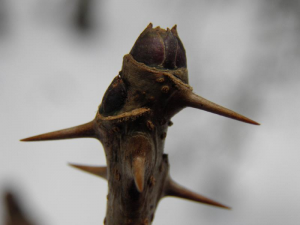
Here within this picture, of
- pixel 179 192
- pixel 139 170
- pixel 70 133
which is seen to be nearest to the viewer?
pixel 139 170

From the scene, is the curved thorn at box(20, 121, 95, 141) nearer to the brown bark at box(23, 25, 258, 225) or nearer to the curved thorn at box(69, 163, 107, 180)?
the brown bark at box(23, 25, 258, 225)

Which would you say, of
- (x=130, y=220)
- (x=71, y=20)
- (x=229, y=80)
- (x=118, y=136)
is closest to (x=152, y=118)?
(x=118, y=136)

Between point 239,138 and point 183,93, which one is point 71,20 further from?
point 183,93

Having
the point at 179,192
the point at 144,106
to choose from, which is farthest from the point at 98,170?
the point at 144,106

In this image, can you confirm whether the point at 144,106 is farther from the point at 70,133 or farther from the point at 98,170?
the point at 98,170

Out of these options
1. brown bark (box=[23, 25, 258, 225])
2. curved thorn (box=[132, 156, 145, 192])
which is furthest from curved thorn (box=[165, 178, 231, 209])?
curved thorn (box=[132, 156, 145, 192])
